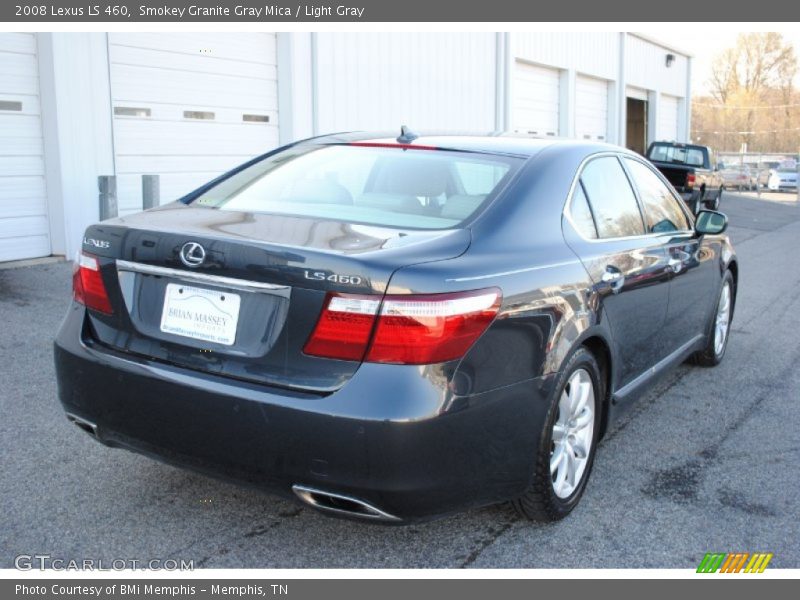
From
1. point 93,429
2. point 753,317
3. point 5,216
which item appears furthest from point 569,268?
point 5,216

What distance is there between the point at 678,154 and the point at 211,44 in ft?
39.5

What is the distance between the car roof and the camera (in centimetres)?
383

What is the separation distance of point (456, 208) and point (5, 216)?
668cm

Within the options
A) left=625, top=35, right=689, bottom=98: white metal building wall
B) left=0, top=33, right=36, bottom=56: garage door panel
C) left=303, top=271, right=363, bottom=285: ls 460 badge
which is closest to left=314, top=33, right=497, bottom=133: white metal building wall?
left=0, top=33, right=36, bottom=56: garage door panel

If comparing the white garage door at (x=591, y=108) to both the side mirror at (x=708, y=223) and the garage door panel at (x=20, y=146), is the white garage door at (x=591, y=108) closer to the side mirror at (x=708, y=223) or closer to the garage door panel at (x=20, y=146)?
the garage door panel at (x=20, y=146)

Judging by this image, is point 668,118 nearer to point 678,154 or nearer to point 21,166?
point 678,154

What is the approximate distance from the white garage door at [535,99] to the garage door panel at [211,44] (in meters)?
7.49

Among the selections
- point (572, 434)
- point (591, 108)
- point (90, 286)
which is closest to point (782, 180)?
point (591, 108)

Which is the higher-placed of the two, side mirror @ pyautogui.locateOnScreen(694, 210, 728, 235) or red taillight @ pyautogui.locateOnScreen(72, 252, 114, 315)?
side mirror @ pyautogui.locateOnScreen(694, 210, 728, 235)

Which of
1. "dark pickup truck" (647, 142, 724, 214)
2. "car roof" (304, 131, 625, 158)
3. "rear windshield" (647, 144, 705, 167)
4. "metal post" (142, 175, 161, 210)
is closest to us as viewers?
"car roof" (304, 131, 625, 158)

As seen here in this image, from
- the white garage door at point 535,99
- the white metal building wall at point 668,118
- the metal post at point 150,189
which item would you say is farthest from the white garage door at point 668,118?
the metal post at point 150,189

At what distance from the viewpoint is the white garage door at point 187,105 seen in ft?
31.5

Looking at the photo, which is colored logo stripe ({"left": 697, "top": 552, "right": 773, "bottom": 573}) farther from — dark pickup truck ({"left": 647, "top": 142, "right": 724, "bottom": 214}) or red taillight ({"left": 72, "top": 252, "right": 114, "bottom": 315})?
dark pickup truck ({"left": 647, "top": 142, "right": 724, "bottom": 214})

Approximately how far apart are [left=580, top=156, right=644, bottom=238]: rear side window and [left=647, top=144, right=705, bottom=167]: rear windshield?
15523 millimetres
